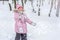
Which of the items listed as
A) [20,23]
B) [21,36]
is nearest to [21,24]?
[20,23]

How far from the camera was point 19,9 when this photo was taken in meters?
7.04

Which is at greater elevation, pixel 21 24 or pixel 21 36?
pixel 21 24

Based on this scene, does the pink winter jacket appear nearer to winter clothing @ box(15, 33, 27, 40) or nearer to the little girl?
the little girl

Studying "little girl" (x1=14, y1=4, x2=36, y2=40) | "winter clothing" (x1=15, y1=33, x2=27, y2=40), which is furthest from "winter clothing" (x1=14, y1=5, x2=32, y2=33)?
"winter clothing" (x1=15, y1=33, x2=27, y2=40)

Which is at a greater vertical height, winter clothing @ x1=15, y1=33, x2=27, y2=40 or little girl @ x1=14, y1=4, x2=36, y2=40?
little girl @ x1=14, y1=4, x2=36, y2=40

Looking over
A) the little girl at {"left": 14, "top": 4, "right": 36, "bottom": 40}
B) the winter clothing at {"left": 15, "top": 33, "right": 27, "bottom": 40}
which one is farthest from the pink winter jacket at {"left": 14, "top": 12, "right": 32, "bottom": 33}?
the winter clothing at {"left": 15, "top": 33, "right": 27, "bottom": 40}

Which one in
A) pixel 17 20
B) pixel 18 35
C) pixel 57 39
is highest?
pixel 17 20

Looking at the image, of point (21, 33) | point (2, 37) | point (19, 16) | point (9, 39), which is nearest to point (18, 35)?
point (21, 33)

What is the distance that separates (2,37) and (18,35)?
2.37 meters

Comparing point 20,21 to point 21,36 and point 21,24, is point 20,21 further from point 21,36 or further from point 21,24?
point 21,36

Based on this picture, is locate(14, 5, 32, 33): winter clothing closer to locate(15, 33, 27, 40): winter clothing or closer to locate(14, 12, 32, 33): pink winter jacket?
locate(14, 12, 32, 33): pink winter jacket

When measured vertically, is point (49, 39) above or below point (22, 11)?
below

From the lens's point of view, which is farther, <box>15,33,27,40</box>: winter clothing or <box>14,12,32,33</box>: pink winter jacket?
<box>15,33,27,40</box>: winter clothing

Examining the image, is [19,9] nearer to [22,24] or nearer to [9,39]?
[22,24]
